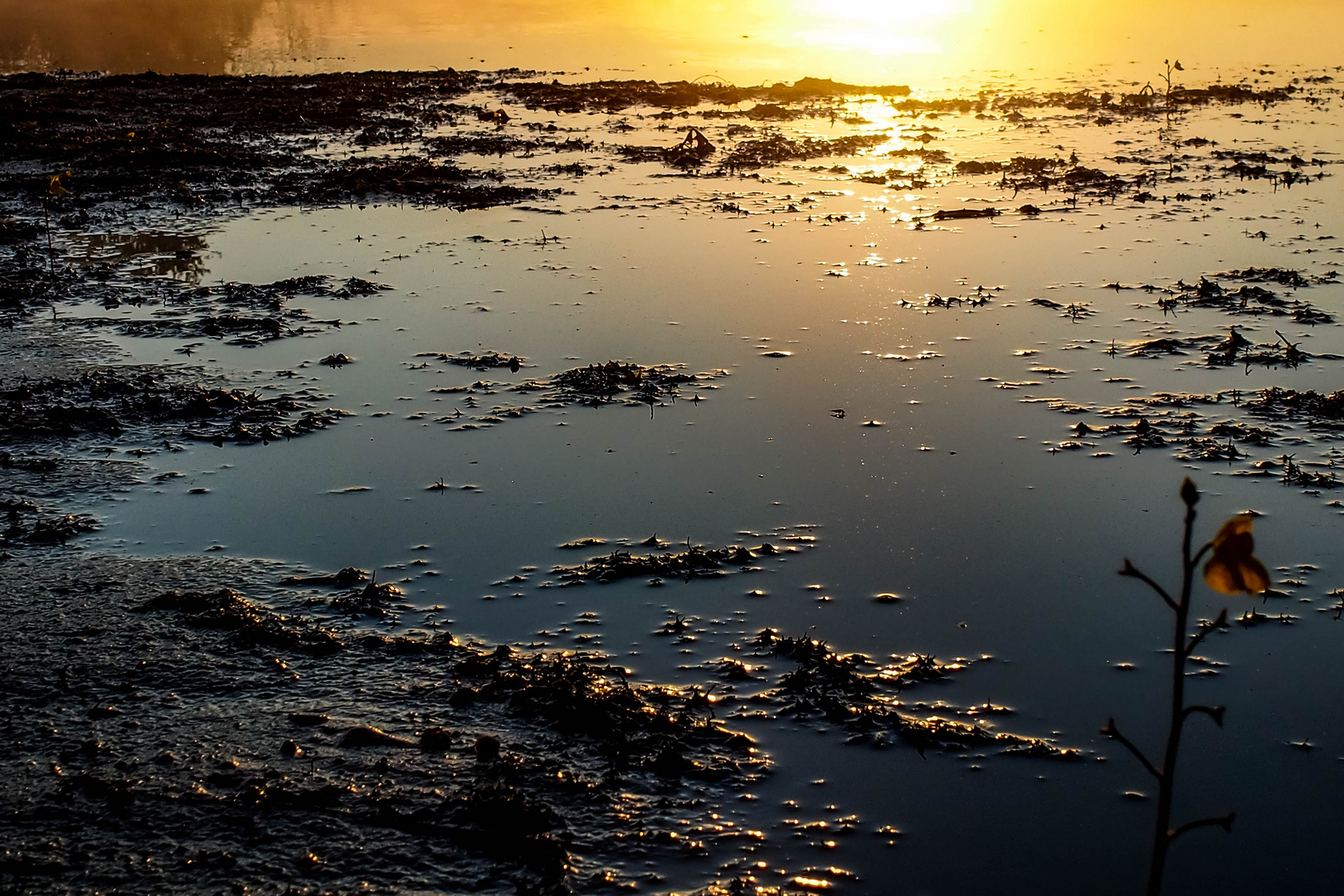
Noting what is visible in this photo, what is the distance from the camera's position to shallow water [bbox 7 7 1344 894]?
13.6ft

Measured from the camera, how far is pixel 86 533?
606cm

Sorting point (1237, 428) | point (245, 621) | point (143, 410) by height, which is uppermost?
point (1237, 428)

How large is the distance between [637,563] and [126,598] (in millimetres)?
2529

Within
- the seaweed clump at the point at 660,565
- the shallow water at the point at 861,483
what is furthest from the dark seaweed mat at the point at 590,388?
the seaweed clump at the point at 660,565

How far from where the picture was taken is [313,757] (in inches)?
165

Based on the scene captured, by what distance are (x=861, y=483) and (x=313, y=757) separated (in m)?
3.72

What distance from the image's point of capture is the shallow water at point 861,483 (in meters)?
4.13

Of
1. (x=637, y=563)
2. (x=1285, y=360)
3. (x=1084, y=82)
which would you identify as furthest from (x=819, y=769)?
(x=1084, y=82)

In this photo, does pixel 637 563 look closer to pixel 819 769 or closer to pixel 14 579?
pixel 819 769

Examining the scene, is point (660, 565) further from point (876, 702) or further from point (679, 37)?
point (679, 37)

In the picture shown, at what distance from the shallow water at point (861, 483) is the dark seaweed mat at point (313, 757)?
14.6 inches

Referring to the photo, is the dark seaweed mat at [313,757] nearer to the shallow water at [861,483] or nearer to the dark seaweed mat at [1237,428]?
the shallow water at [861,483]

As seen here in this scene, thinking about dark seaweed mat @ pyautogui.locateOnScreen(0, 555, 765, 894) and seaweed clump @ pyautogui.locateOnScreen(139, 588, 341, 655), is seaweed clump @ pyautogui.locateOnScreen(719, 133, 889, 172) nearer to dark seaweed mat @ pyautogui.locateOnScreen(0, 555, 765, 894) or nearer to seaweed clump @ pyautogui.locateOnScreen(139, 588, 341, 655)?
seaweed clump @ pyautogui.locateOnScreen(139, 588, 341, 655)

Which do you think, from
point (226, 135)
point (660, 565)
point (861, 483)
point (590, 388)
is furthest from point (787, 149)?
point (660, 565)
